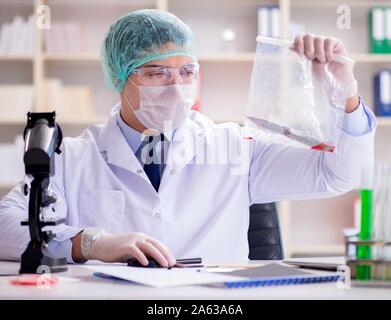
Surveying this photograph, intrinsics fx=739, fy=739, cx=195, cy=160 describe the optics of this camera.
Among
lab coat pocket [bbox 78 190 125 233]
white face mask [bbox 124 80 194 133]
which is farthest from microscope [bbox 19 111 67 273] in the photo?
white face mask [bbox 124 80 194 133]

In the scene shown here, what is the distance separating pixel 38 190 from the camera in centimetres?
145

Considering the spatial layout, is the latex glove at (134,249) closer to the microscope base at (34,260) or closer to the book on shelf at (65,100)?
the microscope base at (34,260)

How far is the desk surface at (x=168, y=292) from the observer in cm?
115

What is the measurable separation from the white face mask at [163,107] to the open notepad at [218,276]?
72 cm

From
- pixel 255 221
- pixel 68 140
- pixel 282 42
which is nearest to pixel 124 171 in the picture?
pixel 68 140

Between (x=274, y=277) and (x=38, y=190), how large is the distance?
1.62 ft

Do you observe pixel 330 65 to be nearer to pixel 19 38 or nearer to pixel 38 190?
pixel 38 190

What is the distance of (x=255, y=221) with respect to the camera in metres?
2.19

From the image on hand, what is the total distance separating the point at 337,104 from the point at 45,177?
82 centimetres

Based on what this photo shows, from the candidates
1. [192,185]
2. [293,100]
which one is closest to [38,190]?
[192,185]

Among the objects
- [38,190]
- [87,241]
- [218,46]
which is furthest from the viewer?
[218,46]

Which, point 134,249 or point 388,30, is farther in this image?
point 388,30

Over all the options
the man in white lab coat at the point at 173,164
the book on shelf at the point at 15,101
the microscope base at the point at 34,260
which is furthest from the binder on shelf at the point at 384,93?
the microscope base at the point at 34,260

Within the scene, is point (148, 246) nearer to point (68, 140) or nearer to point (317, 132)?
point (317, 132)
